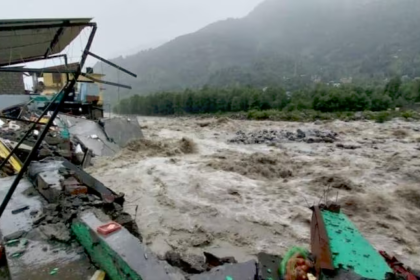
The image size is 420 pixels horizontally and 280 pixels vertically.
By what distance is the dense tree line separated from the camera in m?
29.7

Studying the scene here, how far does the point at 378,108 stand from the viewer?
96.6 ft

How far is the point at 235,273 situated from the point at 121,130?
12.0 metres

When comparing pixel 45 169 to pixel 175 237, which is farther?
pixel 175 237

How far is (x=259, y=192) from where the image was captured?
7934mm

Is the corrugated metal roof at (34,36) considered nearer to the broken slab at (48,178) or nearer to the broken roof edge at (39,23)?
the broken roof edge at (39,23)

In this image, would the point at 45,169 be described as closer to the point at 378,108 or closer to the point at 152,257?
the point at 152,257

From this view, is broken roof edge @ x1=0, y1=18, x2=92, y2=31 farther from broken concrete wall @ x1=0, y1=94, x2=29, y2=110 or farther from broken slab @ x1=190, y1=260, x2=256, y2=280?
broken concrete wall @ x1=0, y1=94, x2=29, y2=110

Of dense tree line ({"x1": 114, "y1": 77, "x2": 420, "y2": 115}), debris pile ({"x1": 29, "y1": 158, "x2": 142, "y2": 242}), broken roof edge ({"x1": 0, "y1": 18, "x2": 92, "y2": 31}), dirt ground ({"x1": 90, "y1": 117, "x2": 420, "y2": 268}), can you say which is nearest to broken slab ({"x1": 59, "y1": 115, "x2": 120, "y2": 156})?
dirt ground ({"x1": 90, "y1": 117, "x2": 420, "y2": 268})

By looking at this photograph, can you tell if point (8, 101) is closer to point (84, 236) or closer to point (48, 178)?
point (48, 178)

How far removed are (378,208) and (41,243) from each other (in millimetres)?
6255

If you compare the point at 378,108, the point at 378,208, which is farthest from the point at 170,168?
the point at 378,108

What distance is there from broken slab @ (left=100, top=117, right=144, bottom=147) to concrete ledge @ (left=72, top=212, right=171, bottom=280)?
33.1 feet

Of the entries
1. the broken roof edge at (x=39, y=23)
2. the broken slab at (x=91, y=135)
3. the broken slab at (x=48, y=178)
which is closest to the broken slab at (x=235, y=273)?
the broken roof edge at (x=39, y=23)

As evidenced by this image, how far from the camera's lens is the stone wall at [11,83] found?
15023mm
